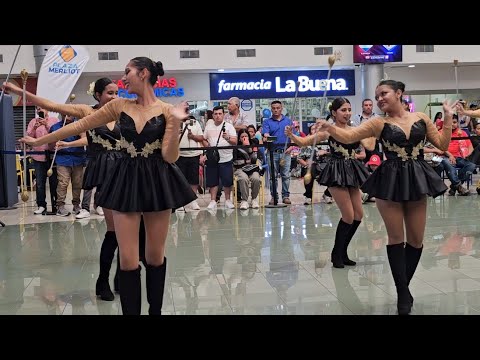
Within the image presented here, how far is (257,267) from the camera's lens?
5.80m

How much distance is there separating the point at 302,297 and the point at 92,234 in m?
4.19

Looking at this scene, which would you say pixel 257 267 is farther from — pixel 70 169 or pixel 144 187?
pixel 70 169

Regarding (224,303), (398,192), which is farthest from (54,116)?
(398,192)

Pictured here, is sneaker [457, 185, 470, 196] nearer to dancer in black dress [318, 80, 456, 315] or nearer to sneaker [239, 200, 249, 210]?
sneaker [239, 200, 249, 210]

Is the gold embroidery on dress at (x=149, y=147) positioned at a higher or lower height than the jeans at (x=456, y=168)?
higher

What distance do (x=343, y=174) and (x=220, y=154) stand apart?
468 cm

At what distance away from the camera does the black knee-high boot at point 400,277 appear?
4184 millimetres

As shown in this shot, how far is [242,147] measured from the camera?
32.3 feet

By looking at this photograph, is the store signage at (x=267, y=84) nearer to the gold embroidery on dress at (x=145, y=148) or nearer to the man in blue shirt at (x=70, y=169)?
the man in blue shirt at (x=70, y=169)

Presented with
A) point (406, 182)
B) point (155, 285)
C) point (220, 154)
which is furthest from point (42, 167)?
point (406, 182)

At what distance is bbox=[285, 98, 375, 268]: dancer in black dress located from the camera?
558 centimetres

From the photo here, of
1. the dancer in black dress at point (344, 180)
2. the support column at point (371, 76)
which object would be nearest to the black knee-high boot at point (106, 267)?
the dancer in black dress at point (344, 180)

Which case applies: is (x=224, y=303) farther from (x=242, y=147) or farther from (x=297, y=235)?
(x=242, y=147)

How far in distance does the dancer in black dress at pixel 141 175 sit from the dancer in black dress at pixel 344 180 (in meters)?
2.36
